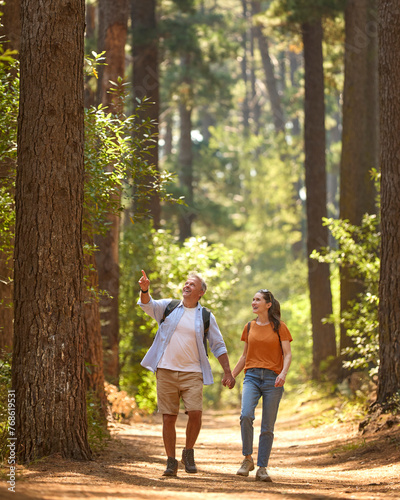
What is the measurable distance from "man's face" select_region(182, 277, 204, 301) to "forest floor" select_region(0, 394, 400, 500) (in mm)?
1784

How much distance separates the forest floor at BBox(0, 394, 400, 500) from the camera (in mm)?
5613

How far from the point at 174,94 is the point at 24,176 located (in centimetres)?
2312

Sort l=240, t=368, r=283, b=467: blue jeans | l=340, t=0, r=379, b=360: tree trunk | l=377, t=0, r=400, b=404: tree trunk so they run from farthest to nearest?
l=340, t=0, r=379, b=360: tree trunk, l=377, t=0, r=400, b=404: tree trunk, l=240, t=368, r=283, b=467: blue jeans

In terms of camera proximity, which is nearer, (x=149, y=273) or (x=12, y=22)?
(x=12, y=22)

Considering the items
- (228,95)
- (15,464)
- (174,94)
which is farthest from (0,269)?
(228,95)

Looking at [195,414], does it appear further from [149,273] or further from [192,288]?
[149,273]

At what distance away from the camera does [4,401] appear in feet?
25.7

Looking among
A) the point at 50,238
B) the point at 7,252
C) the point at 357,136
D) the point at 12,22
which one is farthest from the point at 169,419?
the point at 357,136

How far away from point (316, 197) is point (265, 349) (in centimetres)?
1307

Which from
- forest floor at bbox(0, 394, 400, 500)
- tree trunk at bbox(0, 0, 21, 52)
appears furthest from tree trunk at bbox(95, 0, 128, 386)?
tree trunk at bbox(0, 0, 21, 52)

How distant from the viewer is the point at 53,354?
6938mm

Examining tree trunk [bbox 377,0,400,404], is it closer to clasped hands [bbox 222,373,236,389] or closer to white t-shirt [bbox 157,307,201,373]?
clasped hands [bbox 222,373,236,389]

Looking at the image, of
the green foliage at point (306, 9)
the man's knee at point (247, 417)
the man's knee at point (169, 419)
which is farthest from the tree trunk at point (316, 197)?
the man's knee at point (169, 419)

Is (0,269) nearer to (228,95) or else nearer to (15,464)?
(15,464)
